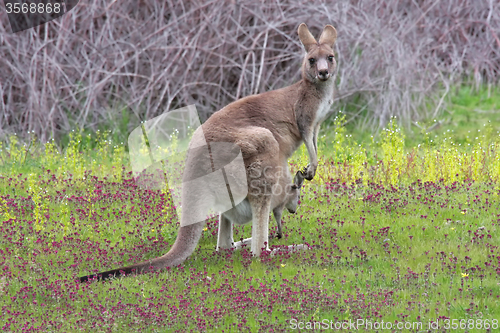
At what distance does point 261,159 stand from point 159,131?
515cm

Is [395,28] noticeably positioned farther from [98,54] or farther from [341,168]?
[98,54]

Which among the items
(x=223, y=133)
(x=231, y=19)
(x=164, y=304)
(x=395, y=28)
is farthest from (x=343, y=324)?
(x=395, y=28)

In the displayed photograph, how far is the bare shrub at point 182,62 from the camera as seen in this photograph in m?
10.8

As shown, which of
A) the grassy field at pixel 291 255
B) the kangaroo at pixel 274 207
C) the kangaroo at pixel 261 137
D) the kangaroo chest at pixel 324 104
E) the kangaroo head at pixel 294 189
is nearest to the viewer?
the grassy field at pixel 291 255

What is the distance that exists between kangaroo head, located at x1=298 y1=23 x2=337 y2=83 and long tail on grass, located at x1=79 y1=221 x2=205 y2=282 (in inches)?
74.3

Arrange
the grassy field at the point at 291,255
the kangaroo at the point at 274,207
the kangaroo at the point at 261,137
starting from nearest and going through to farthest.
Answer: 1. the grassy field at the point at 291,255
2. the kangaroo at the point at 261,137
3. the kangaroo at the point at 274,207

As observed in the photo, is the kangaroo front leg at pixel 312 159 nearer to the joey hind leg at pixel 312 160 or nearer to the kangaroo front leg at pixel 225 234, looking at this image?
the joey hind leg at pixel 312 160

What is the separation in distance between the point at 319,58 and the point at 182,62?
15.8ft

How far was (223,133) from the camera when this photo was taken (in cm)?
616

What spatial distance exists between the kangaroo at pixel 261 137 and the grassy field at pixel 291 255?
0.23m

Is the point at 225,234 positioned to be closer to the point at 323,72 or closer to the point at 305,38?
the point at 323,72

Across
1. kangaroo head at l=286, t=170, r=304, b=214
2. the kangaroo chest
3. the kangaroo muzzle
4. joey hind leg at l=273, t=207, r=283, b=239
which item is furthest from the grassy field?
the kangaroo muzzle

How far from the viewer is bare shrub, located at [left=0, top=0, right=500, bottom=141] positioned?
10.8 meters

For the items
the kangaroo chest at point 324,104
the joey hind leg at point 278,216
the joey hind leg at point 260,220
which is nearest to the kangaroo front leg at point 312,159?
the kangaroo chest at point 324,104
